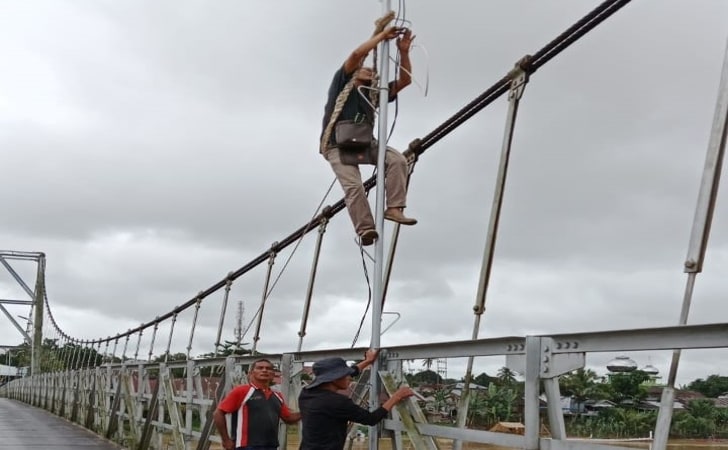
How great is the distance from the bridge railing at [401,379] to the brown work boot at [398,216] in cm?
76

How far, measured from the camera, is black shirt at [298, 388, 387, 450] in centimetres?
477

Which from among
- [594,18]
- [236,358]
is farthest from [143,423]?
[594,18]

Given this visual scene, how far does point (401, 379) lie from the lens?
5059 mm

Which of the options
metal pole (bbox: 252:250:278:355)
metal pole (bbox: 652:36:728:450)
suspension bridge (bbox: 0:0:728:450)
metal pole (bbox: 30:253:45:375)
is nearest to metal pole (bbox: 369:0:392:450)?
suspension bridge (bbox: 0:0:728:450)

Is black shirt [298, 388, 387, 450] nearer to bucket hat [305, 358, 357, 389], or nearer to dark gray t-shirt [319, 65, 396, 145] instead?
bucket hat [305, 358, 357, 389]

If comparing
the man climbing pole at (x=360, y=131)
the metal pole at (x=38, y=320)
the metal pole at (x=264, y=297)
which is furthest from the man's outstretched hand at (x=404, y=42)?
the metal pole at (x=38, y=320)

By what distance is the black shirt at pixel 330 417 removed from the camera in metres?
4.77

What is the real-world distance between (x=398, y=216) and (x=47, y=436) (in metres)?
14.2

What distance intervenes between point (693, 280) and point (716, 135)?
59cm

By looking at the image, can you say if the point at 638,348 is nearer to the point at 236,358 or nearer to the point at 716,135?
the point at 716,135

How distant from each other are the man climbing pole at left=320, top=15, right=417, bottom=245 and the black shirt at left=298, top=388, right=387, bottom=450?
1.01 metres

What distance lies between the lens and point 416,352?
4.89m

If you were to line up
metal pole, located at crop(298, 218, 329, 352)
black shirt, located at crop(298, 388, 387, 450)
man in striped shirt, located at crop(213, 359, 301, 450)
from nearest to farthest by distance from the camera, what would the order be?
black shirt, located at crop(298, 388, 387, 450)
man in striped shirt, located at crop(213, 359, 301, 450)
metal pole, located at crop(298, 218, 329, 352)

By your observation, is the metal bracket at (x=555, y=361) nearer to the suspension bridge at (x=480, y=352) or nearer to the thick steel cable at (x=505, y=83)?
the suspension bridge at (x=480, y=352)
